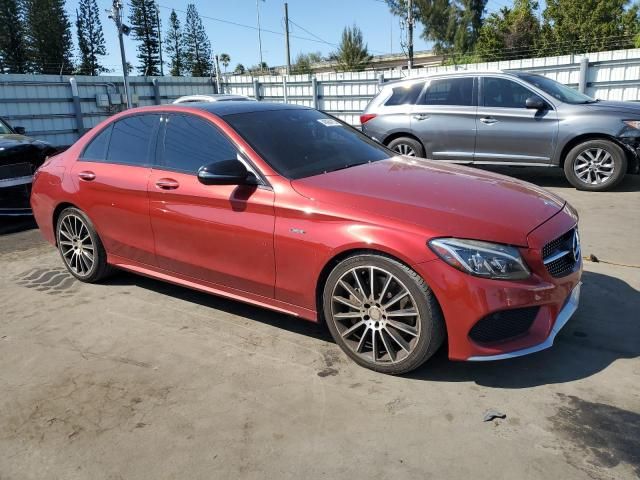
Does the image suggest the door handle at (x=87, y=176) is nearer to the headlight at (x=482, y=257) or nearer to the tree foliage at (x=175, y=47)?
the headlight at (x=482, y=257)

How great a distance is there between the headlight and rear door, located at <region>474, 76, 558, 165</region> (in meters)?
5.75

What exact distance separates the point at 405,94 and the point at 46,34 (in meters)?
58.2

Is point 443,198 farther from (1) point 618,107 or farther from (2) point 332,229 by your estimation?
(1) point 618,107

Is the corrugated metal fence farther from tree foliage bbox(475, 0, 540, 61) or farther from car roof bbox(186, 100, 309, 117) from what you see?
tree foliage bbox(475, 0, 540, 61)

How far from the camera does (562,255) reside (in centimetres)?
317

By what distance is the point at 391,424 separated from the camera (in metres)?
2.75

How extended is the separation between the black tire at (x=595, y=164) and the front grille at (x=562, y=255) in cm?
499

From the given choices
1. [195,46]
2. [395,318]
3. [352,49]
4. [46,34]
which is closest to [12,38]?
[46,34]

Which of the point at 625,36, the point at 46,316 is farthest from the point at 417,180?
the point at 625,36

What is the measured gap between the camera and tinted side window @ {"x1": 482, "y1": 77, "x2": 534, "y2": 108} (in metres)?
8.15

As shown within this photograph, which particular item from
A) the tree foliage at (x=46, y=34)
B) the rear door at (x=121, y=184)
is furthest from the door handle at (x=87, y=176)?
the tree foliage at (x=46, y=34)

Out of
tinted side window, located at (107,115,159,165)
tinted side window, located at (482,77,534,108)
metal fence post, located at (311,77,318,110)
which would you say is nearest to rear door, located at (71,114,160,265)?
tinted side window, located at (107,115,159,165)

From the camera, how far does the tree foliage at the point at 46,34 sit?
55.0 meters

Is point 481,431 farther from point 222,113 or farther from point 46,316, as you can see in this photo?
point 46,316
